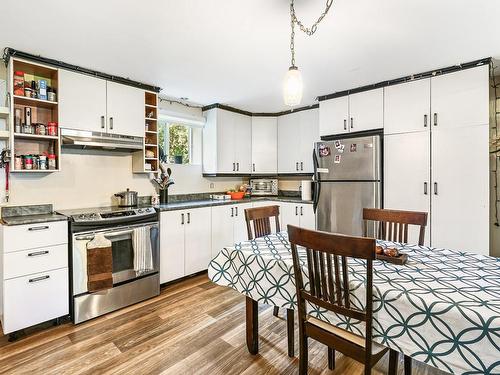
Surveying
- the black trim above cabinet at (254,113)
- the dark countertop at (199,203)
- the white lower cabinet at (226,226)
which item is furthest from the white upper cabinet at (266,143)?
the white lower cabinet at (226,226)

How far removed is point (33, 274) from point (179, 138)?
98.7 inches

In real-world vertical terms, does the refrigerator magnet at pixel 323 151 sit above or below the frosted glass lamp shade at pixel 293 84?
below

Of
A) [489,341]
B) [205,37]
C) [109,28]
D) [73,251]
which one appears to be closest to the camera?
[489,341]

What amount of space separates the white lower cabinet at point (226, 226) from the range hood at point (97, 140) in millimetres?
1276

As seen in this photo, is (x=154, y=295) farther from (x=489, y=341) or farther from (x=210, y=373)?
(x=489, y=341)

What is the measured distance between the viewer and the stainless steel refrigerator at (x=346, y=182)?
3143 mm

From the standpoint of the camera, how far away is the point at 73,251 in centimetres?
237

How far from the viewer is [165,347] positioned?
2.03m

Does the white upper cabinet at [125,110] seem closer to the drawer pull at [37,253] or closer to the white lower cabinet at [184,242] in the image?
the white lower cabinet at [184,242]

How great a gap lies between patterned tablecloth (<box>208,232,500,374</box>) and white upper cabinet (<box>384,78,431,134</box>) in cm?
181

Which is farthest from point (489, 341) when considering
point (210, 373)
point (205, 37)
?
point (205, 37)

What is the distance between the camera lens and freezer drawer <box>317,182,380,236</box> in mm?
3162

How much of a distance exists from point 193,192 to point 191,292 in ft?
5.27

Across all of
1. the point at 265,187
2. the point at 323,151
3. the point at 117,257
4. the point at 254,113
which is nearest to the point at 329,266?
the point at 117,257
